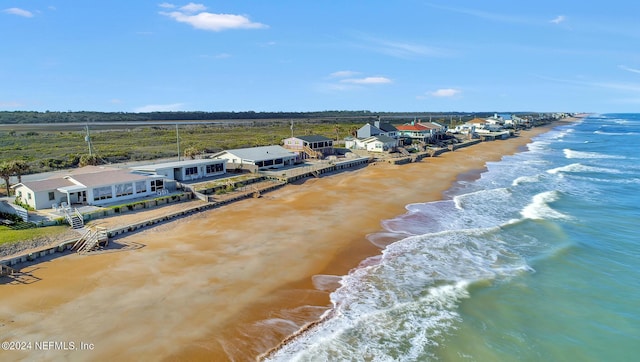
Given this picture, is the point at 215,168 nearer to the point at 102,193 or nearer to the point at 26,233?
the point at 102,193

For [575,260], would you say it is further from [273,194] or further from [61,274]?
[61,274]

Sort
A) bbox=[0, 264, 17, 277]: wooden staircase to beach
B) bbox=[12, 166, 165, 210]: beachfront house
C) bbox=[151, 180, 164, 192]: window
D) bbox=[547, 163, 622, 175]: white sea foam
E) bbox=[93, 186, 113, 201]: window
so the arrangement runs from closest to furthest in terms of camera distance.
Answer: bbox=[0, 264, 17, 277]: wooden staircase to beach < bbox=[12, 166, 165, 210]: beachfront house < bbox=[93, 186, 113, 201]: window < bbox=[151, 180, 164, 192]: window < bbox=[547, 163, 622, 175]: white sea foam

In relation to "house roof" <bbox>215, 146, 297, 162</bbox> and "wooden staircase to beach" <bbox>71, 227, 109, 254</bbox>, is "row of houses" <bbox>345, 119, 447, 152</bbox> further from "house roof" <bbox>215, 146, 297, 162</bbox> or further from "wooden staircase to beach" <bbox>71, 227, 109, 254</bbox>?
"wooden staircase to beach" <bbox>71, 227, 109, 254</bbox>

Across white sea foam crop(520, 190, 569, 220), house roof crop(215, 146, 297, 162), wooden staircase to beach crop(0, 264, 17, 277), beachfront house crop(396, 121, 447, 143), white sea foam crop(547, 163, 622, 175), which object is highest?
beachfront house crop(396, 121, 447, 143)

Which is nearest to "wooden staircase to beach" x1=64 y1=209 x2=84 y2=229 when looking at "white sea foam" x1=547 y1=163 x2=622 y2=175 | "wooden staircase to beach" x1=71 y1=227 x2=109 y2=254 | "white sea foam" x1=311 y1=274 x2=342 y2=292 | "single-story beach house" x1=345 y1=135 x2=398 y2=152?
"wooden staircase to beach" x1=71 y1=227 x2=109 y2=254

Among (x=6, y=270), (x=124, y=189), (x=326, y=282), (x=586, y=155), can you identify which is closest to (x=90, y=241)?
A: (x=6, y=270)

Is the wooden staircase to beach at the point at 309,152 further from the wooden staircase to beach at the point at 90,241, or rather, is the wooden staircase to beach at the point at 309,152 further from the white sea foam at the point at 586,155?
the white sea foam at the point at 586,155

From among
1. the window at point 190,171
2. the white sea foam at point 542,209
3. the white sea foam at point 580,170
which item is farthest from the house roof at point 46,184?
the white sea foam at point 580,170
